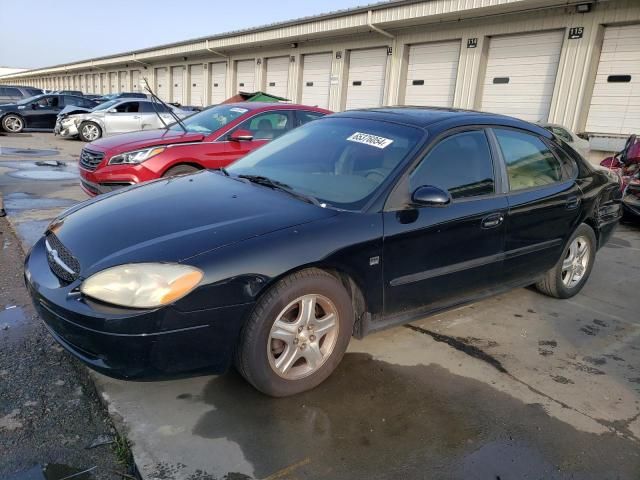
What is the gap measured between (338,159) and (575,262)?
2520mm

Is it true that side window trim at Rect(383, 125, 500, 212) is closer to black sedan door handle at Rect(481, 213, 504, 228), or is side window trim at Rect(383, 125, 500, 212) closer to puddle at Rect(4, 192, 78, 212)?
black sedan door handle at Rect(481, 213, 504, 228)

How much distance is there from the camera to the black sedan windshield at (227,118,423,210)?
10.1 feet

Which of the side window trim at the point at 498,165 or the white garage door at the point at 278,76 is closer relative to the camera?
the side window trim at the point at 498,165

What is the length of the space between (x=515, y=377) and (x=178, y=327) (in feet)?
6.83

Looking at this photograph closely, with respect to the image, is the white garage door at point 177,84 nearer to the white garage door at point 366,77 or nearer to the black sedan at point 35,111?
the black sedan at point 35,111

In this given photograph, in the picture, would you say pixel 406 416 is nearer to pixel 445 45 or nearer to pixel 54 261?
pixel 54 261

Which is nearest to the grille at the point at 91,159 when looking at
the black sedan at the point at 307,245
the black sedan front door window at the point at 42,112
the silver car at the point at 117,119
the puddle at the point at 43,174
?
the black sedan at the point at 307,245

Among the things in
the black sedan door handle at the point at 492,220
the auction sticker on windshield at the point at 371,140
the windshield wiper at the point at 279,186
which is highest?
the auction sticker on windshield at the point at 371,140

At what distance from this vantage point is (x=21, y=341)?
3.16 meters

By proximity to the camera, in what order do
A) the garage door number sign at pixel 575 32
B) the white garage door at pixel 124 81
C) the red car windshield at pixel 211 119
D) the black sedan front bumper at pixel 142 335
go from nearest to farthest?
the black sedan front bumper at pixel 142 335 < the red car windshield at pixel 211 119 < the garage door number sign at pixel 575 32 < the white garage door at pixel 124 81

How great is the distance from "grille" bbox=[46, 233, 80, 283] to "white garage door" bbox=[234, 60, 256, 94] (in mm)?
21556

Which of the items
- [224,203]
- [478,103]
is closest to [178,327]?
[224,203]

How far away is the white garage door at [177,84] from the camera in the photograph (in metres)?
30.2

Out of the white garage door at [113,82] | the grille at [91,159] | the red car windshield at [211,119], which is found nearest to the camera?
the grille at [91,159]
